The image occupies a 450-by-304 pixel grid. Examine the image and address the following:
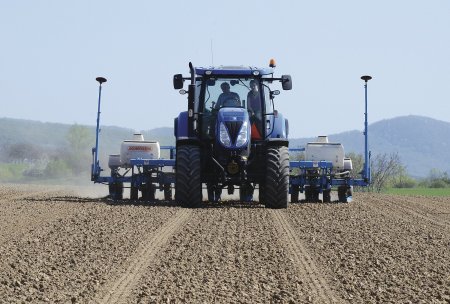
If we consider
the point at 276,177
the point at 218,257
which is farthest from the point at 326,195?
the point at 218,257

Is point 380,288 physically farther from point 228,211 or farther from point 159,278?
point 228,211

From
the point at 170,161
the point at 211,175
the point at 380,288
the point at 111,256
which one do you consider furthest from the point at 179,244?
the point at 170,161

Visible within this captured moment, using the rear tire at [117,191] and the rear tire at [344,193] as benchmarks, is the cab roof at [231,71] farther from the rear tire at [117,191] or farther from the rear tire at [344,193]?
the rear tire at [117,191]

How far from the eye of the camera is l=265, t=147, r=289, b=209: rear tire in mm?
16938

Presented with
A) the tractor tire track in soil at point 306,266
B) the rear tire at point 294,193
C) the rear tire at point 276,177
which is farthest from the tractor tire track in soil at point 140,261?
the rear tire at point 294,193

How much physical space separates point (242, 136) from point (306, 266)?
7598 mm

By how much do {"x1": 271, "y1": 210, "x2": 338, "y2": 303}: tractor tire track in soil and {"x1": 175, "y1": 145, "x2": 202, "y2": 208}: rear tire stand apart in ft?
9.82

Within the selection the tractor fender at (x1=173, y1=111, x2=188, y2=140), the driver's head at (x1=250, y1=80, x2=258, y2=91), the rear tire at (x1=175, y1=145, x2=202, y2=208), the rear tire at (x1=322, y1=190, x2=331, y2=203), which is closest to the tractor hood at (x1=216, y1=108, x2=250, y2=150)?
the rear tire at (x1=175, y1=145, x2=202, y2=208)

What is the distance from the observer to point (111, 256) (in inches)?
392

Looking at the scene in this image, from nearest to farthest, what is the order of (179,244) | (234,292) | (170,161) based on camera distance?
(234,292) → (179,244) → (170,161)

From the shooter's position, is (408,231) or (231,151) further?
(231,151)

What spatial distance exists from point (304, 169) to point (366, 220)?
207 inches

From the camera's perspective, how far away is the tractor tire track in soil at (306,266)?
7763mm

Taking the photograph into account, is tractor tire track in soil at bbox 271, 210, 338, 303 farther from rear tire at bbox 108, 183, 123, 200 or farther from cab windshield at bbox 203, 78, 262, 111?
rear tire at bbox 108, 183, 123, 200
